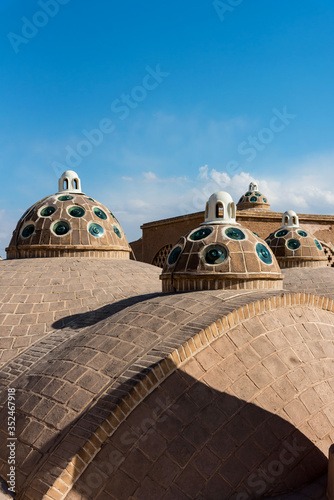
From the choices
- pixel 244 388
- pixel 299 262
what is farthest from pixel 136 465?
pixel 299 262

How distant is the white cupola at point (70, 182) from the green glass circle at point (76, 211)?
80cm

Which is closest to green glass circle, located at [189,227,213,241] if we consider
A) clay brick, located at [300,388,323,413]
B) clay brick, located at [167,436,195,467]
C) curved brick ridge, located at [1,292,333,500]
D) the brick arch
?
curved brick ridge, located at [1,292,333,500]

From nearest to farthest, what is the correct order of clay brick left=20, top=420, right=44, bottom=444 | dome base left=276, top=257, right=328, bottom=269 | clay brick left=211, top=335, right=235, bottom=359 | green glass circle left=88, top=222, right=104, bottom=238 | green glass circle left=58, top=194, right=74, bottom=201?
clay brick left=20, top=420, right=44, bottom=444, clay brick left=211, top=335, right=235, bottom=359, green glass circle left=88, top=222, right=104, bottom=238, green glass circle left=58, top=194, right=74, bottom=201, dome base left=276, top=257, right=328, bottom=269

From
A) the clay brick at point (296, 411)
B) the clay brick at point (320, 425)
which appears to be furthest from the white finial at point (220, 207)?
the clay brick at point (320, 425)

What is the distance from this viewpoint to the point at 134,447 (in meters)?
4.02

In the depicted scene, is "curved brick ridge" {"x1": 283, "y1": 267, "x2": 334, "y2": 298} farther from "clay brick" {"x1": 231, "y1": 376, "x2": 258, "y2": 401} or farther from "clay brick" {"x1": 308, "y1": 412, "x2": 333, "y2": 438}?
"clay brick" {"x1": 231, "y1": 376, "x2": 258, "y2": 401}

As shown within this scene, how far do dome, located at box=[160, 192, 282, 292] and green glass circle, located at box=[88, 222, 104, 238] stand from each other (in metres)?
3.08

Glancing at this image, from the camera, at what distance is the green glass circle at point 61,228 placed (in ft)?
30.8

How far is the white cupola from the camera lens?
10.3m

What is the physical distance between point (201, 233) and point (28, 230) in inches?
184

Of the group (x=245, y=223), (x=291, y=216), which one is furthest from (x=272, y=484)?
(x=245, y=223)

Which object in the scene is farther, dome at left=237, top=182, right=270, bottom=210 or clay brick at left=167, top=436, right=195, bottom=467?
dome at left=237, top=182, right=270, bottom=210

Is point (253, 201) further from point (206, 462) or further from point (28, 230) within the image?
point (206, 462)

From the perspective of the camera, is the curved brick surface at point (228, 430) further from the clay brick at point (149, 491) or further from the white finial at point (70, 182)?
the white finial at point (70, 182)
